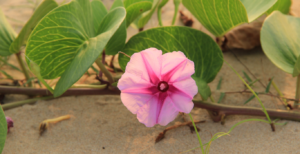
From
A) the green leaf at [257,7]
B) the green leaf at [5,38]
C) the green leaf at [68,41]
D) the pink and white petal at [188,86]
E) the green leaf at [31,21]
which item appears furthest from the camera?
the green leaf at [5,38]

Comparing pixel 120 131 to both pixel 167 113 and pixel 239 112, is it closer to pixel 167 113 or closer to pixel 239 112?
pixel 167 113

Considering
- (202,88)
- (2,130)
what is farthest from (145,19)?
(2,130)

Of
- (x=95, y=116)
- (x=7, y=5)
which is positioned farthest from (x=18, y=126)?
(x=7, y=5)

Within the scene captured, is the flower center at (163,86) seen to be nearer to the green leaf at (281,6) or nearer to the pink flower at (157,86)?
the pink flower at (157,86)

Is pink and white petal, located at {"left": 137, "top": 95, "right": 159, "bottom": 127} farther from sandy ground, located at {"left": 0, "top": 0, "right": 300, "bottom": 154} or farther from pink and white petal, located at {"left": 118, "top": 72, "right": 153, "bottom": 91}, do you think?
sandy ground, located at {"left": 0, "top": 0, "right": 300, "bottom": 154}

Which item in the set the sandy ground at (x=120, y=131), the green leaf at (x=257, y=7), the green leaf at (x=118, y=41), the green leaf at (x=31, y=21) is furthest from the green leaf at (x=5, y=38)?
the green leaf at (x=257, y=7)

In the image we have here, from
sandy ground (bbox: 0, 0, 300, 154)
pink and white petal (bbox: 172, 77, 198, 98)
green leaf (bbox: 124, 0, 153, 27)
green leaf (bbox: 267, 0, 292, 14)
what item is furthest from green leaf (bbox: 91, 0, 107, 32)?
green leaf (bbox: 267, 0, 292, 14)
